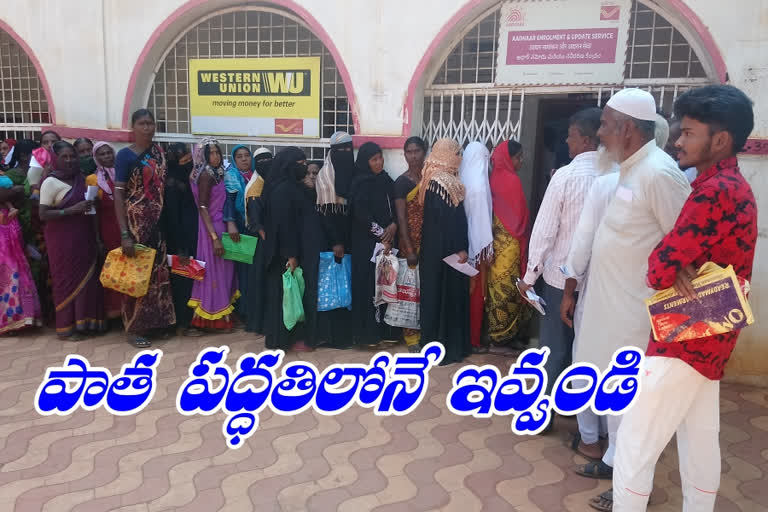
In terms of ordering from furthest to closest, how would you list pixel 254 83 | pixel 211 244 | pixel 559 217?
pixel 254 83
pixel 211 244
pixel 559 217

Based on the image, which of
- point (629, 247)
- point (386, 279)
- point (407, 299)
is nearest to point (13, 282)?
point (386, 279)

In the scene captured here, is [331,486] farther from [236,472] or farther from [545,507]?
[545,507]

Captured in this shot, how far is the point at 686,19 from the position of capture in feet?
12.5

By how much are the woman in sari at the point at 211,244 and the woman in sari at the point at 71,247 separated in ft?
Answer: 2.47

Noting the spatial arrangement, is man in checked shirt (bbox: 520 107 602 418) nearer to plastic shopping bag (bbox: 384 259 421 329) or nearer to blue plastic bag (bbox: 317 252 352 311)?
plastic shopping bag (bbox: 384 259 421 329)

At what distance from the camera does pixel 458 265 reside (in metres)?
4.16

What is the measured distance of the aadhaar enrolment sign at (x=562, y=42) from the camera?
413 cm

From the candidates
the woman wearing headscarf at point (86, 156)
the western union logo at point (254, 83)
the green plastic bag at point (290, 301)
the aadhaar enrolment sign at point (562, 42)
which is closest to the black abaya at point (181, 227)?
the woman wearing headscarf at point (86, 156)

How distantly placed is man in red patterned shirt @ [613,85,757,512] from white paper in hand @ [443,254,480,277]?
6.81 feet

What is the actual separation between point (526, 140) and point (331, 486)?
4.12 metres

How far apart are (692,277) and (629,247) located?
461 mm

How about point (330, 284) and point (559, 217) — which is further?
point (330, 284)

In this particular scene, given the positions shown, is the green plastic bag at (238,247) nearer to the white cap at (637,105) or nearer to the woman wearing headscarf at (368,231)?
the woman wearing headscarf at (368,231)

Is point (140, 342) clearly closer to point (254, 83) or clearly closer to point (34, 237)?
point (34, 237)
